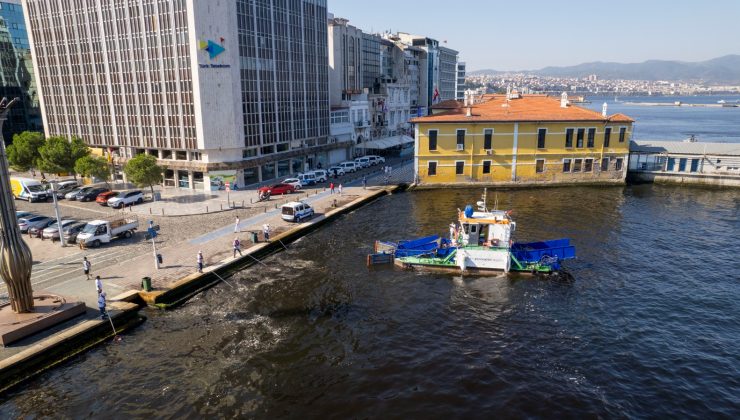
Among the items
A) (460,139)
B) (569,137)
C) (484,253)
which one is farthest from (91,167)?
(569,137)

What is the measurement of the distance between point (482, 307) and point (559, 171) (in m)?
43.8

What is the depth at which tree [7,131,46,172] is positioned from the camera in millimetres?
64125

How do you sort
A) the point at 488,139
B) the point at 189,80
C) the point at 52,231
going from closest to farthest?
the point at 52,231
the point at 189,80
the point at 488,139

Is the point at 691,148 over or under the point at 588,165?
over

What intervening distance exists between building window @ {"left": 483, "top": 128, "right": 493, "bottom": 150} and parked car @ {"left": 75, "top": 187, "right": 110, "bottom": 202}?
51.9m

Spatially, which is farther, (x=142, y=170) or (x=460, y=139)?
(x=460, y=139)

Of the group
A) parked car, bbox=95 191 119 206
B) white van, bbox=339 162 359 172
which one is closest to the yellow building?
white van, bbox=339 162 359 172

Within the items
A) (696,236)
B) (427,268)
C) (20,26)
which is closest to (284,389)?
(427,268)

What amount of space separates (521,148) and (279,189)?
35130mm

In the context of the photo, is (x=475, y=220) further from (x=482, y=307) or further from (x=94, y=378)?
(x=94, y=378)

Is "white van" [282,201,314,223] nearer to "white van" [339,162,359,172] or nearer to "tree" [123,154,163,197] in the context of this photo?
"tree" [123,154,163,197]

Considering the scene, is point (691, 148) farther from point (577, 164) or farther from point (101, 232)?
point (101, 232)

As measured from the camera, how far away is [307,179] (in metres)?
66.6

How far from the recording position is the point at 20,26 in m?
84.6
